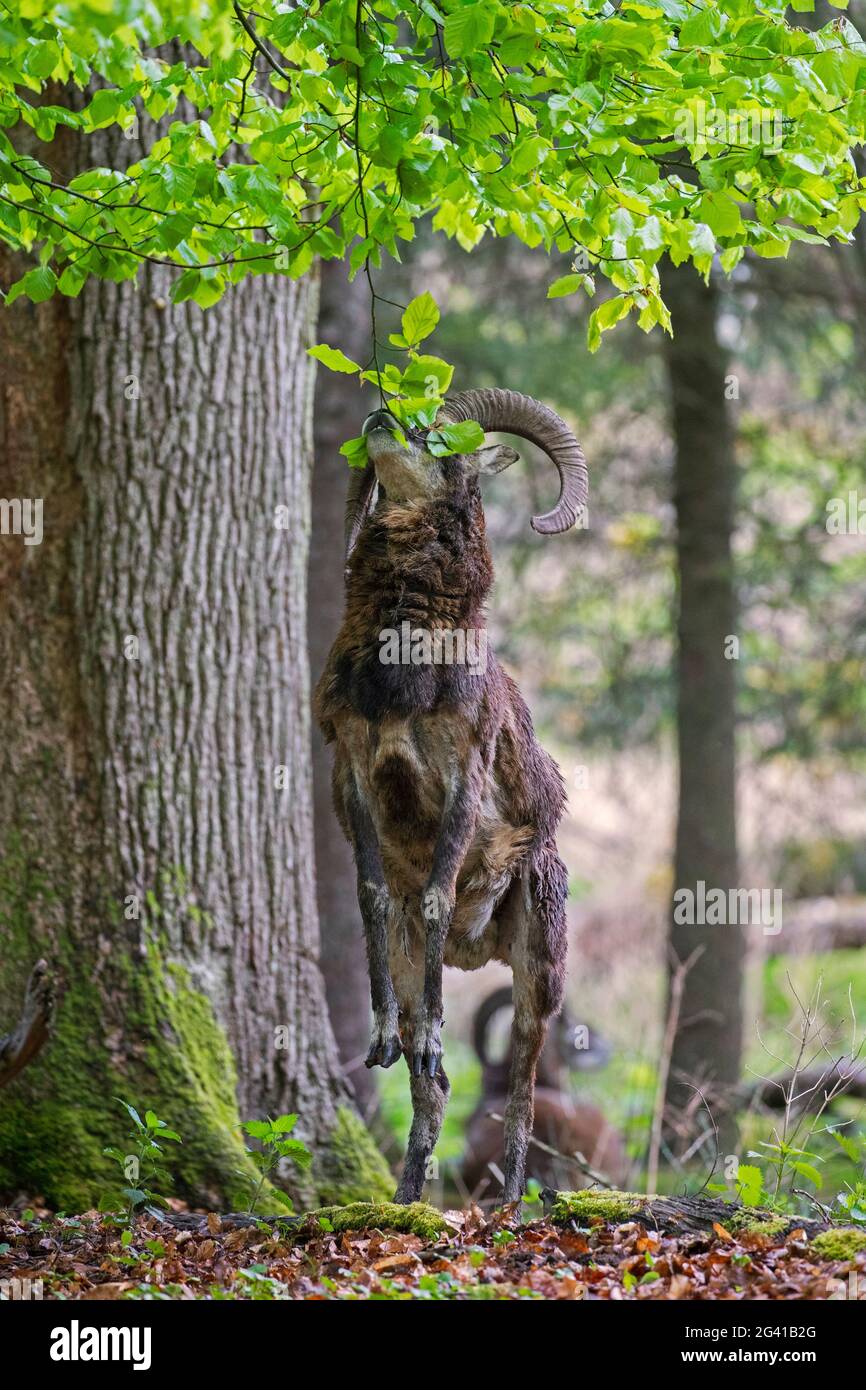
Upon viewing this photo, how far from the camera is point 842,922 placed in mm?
21266

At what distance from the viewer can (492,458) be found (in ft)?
19.4

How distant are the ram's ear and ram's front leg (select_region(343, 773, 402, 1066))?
1.42 m

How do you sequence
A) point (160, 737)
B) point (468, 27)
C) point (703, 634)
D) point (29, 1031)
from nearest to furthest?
1. point (468, 27)
2. point (29, 1031)
3. point (160, 737)
4. point (703, 634)

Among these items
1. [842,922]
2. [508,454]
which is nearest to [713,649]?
[508,454]

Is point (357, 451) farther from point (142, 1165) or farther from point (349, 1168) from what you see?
point (349, 1168)

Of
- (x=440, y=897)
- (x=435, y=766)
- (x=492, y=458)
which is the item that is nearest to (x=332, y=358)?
(x=492, y=458)

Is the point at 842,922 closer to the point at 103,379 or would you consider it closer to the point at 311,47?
the point at 103,379

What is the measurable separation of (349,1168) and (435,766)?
306 centimetres

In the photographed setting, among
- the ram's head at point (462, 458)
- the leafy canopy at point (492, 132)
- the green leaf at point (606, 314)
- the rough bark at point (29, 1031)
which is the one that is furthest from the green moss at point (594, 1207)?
the leafy canopy at point (492, 132)

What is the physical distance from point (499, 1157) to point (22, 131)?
25.8 feet

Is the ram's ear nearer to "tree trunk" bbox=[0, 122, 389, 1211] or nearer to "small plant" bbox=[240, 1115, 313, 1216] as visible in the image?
"tree trunk" bbox=[0, 122, 389, 1211]

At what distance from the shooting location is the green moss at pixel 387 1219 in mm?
5621

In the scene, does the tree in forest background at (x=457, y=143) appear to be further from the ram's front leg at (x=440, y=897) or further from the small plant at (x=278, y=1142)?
the small plant at (x=278, y=1142)

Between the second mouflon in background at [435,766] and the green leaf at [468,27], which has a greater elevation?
the green leaf at [468,27]
